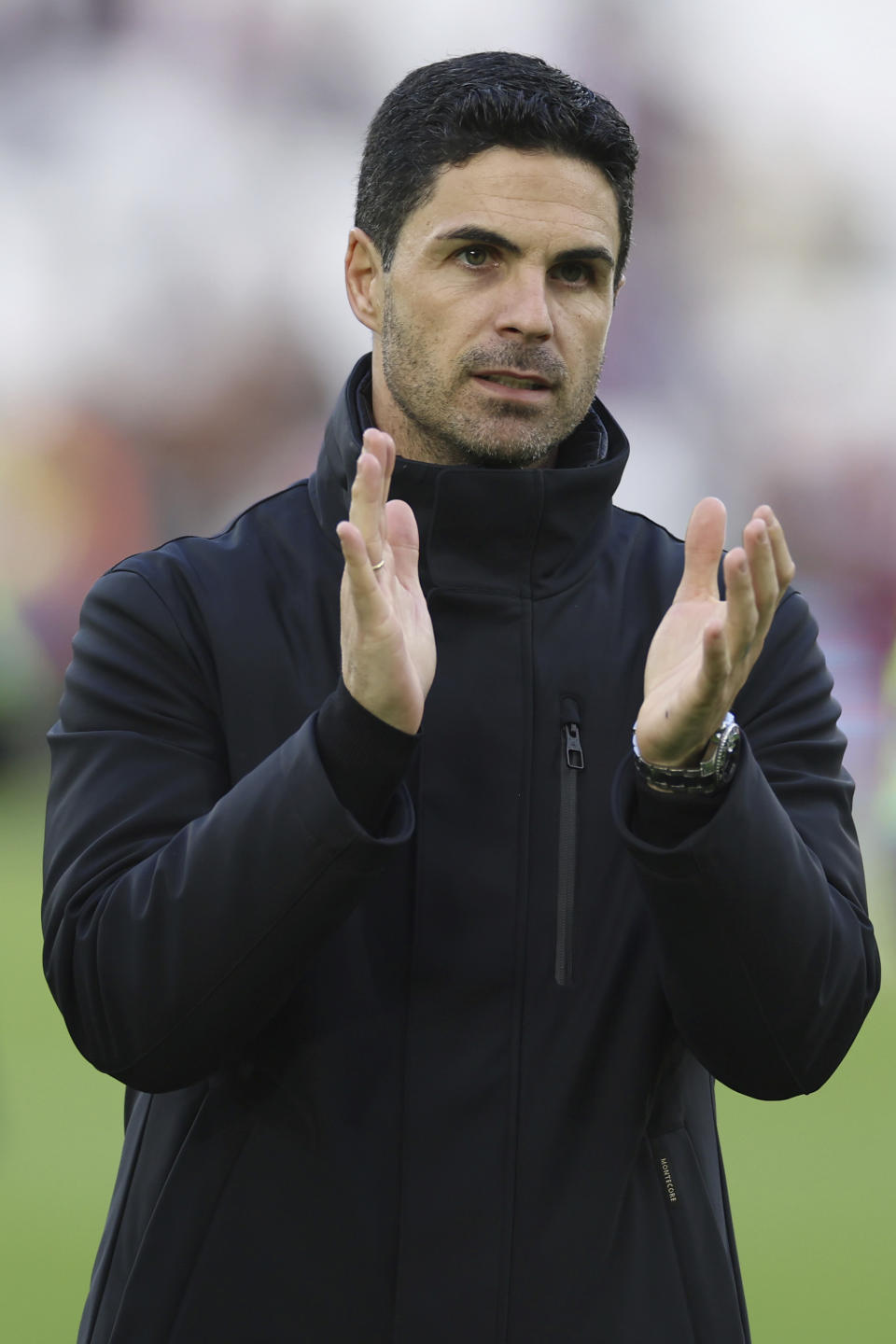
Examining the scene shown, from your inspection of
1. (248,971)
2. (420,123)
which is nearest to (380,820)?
(248,971)

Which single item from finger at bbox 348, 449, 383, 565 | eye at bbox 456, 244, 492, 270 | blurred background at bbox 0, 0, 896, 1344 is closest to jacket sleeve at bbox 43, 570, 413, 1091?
finger at bbox 348, 449, 383, 565

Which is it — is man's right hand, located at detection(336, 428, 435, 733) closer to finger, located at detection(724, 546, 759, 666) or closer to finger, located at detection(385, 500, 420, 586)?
finger, located at detection(385, 500, 420, 586)

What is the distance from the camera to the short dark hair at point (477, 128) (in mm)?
1301

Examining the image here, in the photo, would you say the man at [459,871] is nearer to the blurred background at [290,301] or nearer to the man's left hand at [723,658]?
the man's left hand at [723,658]

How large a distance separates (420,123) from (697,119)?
2589 millimetres

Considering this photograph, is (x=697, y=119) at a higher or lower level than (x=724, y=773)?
higher

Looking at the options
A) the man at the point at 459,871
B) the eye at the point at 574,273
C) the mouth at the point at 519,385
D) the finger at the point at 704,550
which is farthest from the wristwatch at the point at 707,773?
the eye at the point at 574,273

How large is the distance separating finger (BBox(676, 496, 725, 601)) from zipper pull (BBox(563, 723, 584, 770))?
124mm

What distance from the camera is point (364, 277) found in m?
1.43

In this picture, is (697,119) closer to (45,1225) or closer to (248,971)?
(45,1225)

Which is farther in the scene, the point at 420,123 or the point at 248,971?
the point at 420,123

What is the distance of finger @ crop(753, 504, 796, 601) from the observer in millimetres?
990

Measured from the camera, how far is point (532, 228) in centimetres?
127

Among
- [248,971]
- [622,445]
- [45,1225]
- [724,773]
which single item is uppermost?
[622,445]
